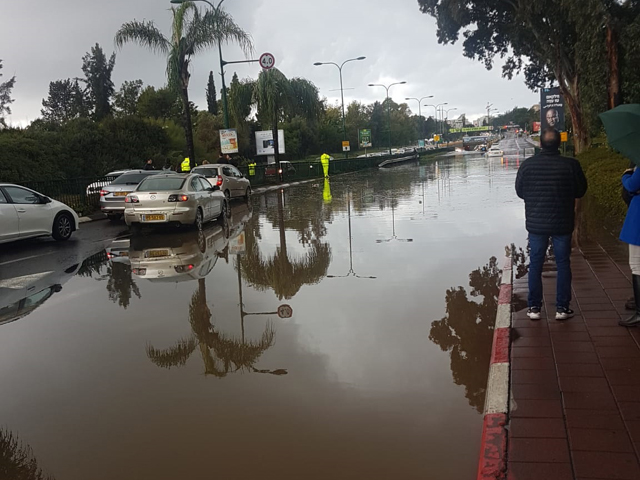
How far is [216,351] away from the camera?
562 centimetres

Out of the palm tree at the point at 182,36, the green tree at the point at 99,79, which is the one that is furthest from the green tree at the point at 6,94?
the palm tree at the point at 182,36

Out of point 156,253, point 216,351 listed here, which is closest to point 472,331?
Answer: point 216,351

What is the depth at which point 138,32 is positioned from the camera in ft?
84.0

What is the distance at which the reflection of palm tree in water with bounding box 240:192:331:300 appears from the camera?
834 cm

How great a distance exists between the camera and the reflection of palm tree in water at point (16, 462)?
3537mm

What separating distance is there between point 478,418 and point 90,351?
147 inches

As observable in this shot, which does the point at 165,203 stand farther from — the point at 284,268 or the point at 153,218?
the point at 284,268

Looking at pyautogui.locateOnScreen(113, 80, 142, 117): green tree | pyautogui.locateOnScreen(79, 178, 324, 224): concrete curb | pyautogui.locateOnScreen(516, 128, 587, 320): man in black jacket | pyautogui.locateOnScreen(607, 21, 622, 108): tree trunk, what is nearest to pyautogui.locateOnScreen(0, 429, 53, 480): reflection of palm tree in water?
pyautogui.locateOnScreen(516, 128, 587, 320): man in black jacket

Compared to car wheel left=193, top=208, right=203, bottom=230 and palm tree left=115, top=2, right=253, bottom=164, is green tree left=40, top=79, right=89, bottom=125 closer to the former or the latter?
palm tree left=115, top=2, right=253, bottom=164

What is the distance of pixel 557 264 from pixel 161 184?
34.8 feet

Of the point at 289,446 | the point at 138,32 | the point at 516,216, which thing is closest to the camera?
the point at 289,446

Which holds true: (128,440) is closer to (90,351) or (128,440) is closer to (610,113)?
(90,351)

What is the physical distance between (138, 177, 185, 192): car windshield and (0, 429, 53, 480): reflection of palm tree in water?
1042cm

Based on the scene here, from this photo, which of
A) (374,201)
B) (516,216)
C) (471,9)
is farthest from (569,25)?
(516,216)
